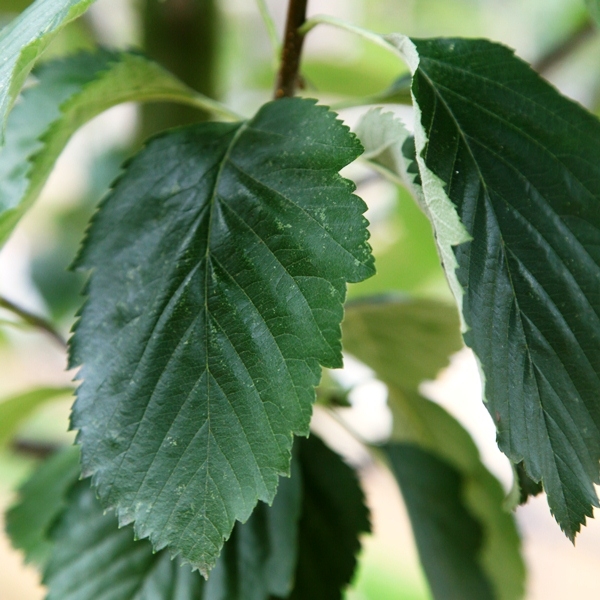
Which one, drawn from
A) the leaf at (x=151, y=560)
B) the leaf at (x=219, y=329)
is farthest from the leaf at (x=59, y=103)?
the leaf at (x=151, y=560)

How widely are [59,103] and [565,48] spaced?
0.46 m

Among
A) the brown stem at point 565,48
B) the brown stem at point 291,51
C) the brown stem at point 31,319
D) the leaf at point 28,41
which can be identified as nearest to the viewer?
the leaf at point 28,41

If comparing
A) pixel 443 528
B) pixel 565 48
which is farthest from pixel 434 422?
pixel 565 48

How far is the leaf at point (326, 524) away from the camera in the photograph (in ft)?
1.27

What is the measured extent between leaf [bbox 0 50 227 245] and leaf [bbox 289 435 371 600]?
22 cm

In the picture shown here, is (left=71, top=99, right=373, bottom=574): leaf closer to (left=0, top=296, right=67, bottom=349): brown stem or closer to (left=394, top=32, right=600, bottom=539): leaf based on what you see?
(left=394, top=32, right=600, bottom=539): leaf

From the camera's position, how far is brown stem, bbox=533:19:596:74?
1.99 feet

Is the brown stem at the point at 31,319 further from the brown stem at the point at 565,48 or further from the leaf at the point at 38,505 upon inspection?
the brown stem at the point at 565,48

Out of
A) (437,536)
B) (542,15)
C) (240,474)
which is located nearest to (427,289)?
(437,536)

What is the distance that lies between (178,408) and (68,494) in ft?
0.54

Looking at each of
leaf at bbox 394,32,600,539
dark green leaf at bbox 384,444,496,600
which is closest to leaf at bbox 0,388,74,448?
dark green leaf at bbox 384,444,496,600

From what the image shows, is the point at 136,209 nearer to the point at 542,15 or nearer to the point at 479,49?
the point at 479,49

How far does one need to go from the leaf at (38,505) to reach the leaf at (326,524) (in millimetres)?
159

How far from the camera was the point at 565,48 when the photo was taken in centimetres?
61
